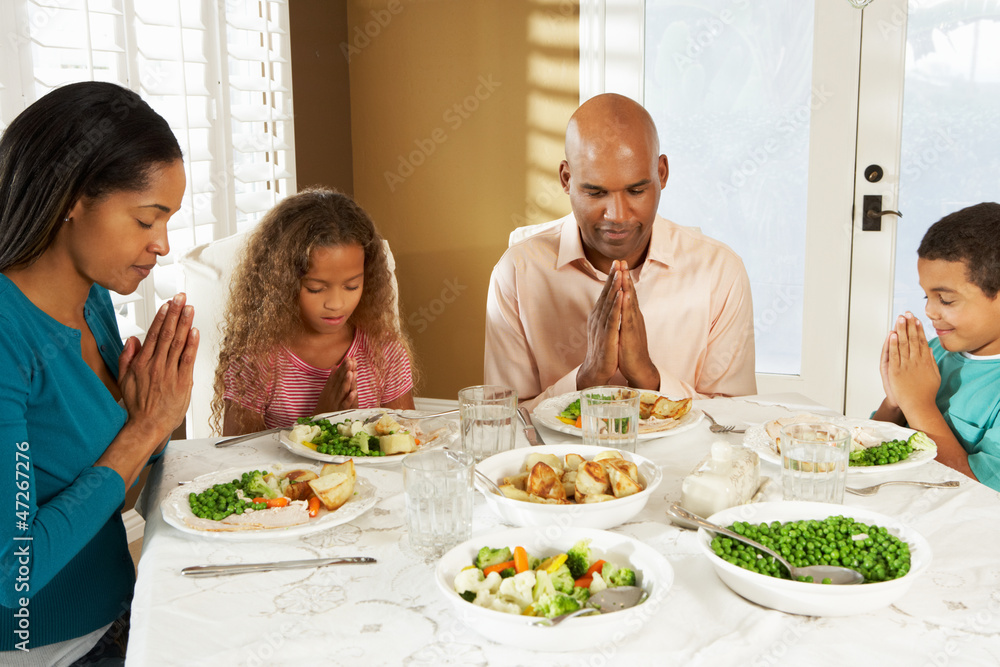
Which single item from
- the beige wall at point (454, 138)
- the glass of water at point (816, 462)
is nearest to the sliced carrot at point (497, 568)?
the glass of water at point (816, 462)

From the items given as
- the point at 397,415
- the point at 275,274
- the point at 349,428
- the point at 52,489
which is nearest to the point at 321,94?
the point at 275,274

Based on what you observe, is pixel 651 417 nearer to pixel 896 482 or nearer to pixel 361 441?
pixel 896 482

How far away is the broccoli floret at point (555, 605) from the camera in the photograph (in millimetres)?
828

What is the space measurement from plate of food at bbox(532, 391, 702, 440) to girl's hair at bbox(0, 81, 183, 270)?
2.74ft

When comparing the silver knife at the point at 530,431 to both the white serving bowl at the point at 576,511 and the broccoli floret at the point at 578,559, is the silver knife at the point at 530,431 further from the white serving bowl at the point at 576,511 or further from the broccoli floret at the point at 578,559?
the broccoli floret at the point at 578,559

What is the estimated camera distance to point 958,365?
6.13 feet

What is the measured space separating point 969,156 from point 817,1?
33.7 inches

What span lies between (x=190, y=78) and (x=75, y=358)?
6.62 ft

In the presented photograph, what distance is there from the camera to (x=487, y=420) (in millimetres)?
1399

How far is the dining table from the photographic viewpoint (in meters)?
0.84

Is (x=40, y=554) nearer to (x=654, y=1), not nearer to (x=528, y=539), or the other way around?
(x=528, y=539)

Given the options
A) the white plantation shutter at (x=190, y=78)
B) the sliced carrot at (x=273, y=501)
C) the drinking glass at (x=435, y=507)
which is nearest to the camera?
the drinking glass at (x=435, y=507)

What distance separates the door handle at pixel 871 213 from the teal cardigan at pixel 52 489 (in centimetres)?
298

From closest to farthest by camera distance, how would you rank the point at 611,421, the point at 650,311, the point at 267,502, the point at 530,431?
1. the point at 267,502
2. the point at 611,421
3. the point at 530,431
4. the point at 650,311
